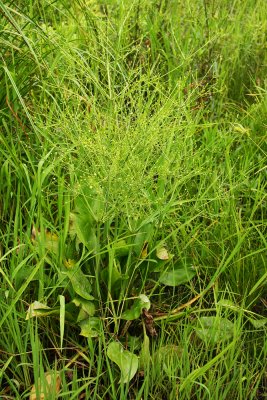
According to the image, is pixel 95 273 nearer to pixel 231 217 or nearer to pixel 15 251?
pixel 15 251

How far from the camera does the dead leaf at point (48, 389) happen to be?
2008mm

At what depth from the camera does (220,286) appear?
2457 millimetres

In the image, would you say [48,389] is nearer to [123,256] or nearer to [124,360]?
[124,360]

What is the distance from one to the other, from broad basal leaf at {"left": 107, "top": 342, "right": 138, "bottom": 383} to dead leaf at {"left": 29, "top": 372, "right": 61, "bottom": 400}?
0.56 feet

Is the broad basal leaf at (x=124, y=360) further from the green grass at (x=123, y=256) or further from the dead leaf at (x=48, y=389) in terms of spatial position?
the dead leaf at (x=48, y=389)

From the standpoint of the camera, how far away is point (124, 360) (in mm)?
2131

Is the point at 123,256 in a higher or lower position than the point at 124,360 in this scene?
higher

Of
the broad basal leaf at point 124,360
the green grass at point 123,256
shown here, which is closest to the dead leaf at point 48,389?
the green grass at point 123,256

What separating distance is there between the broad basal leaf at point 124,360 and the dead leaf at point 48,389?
0.56ft

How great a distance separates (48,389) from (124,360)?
0.78ft

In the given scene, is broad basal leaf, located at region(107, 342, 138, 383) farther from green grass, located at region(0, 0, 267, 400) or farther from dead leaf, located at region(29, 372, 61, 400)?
dead leaf, located at region(29, 372, 61, 400)

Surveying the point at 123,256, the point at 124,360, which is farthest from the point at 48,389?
the point at 123,256

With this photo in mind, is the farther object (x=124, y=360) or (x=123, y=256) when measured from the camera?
(x=123, y=256)

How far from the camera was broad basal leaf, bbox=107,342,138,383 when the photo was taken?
82.4 inches
